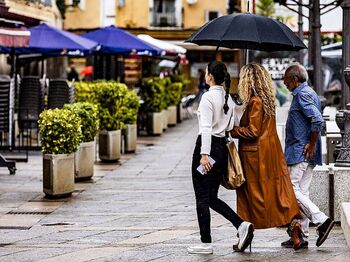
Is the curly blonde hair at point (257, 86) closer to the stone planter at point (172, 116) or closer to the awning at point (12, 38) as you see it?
the awning at point (12, 38)

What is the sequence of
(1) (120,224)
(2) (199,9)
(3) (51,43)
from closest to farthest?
(1) (120,224) → (3) (51,43) → (2) (199,9)

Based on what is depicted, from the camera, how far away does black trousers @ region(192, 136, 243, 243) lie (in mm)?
10547

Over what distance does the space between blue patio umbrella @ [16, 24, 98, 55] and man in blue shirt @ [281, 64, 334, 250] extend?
1350 centimetres

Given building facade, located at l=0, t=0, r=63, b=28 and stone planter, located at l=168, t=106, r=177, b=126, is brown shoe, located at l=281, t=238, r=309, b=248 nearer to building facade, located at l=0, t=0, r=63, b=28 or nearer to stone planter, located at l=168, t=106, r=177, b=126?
building facade, located at l=0, t=0, r=63, b=28

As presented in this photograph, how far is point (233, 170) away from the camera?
10500mm

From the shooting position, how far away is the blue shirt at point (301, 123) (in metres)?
11.0

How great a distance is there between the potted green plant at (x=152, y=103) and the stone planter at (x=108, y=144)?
8.11 metres

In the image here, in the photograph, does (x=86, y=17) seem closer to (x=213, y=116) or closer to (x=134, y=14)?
(x=134, y=14)

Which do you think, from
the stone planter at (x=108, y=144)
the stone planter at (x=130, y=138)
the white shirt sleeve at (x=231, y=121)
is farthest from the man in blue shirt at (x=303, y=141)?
the stone planter at (x=130, y=138)

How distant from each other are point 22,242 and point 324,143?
711 cm

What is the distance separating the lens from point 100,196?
15.7 m

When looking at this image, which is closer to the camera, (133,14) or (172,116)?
(172,116)

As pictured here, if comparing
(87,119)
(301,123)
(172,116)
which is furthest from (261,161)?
(172,116)

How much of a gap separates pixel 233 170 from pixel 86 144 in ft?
23.5
